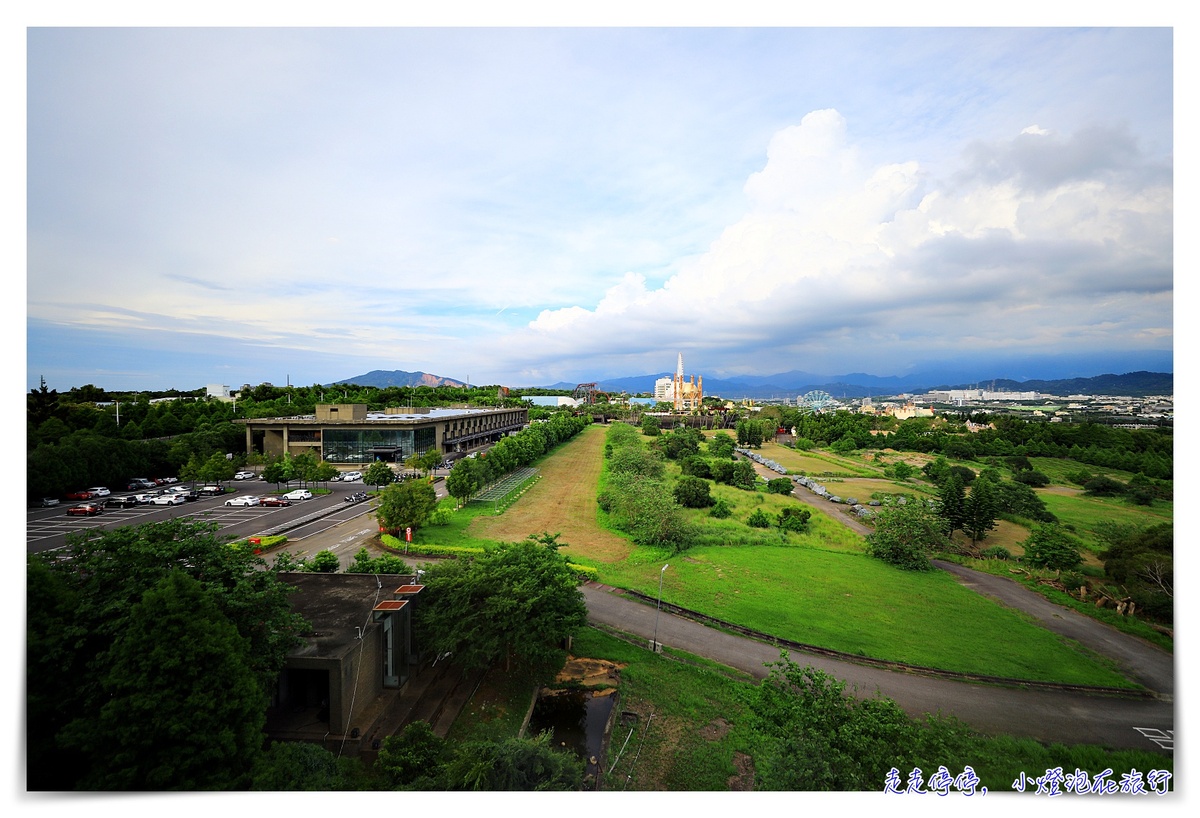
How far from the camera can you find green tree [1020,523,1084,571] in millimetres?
15797

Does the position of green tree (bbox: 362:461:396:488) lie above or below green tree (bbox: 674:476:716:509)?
above

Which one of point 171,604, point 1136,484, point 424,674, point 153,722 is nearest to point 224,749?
point 153,722

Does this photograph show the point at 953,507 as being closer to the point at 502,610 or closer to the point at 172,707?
the point at 502,610

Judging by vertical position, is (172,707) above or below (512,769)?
above

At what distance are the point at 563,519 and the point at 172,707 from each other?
1590cm

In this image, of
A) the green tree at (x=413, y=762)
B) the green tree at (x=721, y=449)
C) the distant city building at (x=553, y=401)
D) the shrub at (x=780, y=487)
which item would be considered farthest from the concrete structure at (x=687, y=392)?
the green tree at (x=413, y=762)

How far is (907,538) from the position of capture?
17.8 meters

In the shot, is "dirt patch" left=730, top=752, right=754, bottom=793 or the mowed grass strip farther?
the mowed grass strip

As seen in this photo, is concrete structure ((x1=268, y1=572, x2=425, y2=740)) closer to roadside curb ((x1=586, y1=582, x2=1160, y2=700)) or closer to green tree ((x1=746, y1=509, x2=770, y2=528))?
roadside curb ((x1=586, y1=582, x2=1160, y2=700))

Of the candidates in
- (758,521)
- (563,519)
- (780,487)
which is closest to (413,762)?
(563,519)

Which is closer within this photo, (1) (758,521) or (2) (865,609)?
(2) (865,609)

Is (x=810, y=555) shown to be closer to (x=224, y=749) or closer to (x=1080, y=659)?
(x=1080, y=659)

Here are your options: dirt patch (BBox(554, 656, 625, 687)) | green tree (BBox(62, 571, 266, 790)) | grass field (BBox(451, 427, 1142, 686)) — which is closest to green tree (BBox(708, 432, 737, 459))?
grass field (BBox(451, 427, 1142, 686))

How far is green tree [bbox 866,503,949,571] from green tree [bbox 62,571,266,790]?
62.6ft
